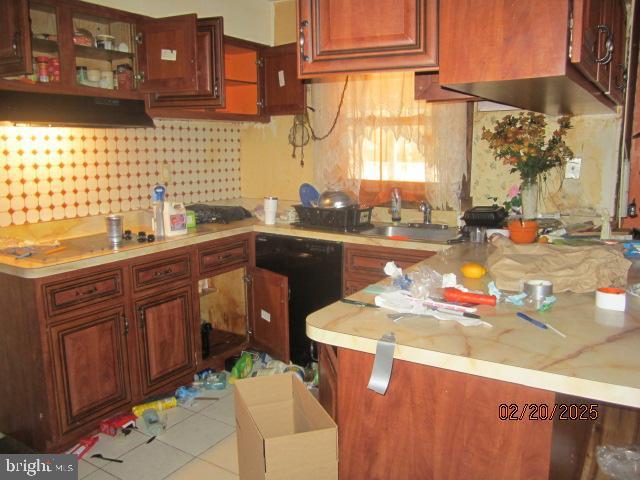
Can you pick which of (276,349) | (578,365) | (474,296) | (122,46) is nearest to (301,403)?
(474,296)

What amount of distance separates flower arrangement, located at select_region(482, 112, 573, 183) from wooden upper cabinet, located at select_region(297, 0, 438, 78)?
1.55 m

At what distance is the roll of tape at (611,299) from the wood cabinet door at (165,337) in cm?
212

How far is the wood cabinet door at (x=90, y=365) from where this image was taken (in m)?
2.37

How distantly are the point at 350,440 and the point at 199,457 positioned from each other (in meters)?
1.28

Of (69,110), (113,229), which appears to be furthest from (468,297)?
(69,110)

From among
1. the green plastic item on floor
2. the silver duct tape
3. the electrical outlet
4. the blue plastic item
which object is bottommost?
the green plastic item on floor

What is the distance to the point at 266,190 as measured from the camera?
13.2ft

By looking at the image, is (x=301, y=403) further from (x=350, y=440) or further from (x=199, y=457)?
(x=199, y=457)

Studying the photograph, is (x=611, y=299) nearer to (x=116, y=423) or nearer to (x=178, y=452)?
(x=178, y=452)

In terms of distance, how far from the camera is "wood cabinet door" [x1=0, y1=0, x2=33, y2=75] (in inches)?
86.7

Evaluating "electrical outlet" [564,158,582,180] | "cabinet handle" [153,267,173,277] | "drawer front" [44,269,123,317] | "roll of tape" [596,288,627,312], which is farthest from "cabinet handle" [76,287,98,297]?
"electrical outlet" [564,158,582,180]

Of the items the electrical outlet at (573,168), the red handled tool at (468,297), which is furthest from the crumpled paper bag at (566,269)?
the electrical outlet at (573,168)

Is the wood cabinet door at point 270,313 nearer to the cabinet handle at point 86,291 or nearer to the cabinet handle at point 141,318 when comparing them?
the cabinet handle at point 141,318
